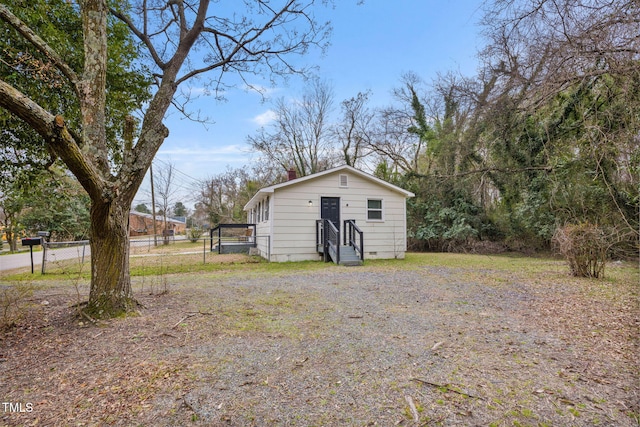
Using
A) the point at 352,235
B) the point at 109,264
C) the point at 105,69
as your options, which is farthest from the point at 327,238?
the point at 105,69

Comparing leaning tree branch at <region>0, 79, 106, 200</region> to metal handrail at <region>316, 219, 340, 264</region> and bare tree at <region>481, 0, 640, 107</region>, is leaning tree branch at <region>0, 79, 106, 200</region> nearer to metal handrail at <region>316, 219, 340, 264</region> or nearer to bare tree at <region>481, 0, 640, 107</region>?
bare tree at <region>481, 0, 640, 107</region>

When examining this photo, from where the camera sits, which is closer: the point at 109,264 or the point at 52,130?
the point at 52,130

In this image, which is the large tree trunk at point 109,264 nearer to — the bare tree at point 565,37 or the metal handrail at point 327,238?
the bare tree at point 565,37

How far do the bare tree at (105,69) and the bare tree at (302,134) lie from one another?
53.5 feet

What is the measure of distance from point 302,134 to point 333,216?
42.8ft

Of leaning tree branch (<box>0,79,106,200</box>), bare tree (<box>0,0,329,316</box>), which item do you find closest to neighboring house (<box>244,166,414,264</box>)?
bare tree (<box>0,0,329,316</box>)

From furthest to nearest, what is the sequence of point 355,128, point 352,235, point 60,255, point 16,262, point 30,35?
1. point 355,128
2. point 16,262
3. point 352,235
4. point 60,255
5. point 30,35

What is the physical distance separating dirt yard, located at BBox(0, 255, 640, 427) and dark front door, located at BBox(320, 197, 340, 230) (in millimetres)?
6305

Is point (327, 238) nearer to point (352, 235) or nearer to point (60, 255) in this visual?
point (352, 235)

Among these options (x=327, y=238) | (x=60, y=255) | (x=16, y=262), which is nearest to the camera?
(x=60, y=255)

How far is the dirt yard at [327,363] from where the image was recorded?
207cm

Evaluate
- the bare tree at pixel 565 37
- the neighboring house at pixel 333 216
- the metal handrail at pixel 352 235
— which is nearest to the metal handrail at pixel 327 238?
the neighboring house at pixel 333 216

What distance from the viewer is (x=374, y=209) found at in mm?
11859

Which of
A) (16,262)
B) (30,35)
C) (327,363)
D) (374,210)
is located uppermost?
(30,35)
